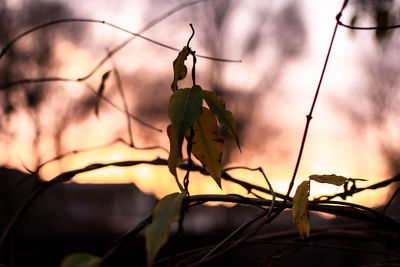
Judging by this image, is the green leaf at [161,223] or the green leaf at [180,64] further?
the green leaf at [180,64]

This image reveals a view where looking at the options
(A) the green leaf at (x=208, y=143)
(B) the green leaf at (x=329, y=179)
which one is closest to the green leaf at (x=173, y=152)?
(A) the green leaf at (x=208, y=143)

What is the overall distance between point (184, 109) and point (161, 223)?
0.07m

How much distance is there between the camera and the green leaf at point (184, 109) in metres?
0.26

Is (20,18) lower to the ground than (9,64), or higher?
higher

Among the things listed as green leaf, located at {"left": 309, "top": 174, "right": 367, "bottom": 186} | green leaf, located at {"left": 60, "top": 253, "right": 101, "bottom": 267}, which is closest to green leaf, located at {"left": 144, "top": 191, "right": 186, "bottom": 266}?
green leaf, located at {"left": 60, "top": 253, "right": 101, "bottom": 267}

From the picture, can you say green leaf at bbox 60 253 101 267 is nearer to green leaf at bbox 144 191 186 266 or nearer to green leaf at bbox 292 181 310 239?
green leaf at bbox 144 191 186 266

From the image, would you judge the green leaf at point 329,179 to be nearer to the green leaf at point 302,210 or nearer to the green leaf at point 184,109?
the green leaf at point 302,210

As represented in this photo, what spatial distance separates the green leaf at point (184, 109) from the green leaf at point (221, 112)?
0.02 m

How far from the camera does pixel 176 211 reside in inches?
9.9

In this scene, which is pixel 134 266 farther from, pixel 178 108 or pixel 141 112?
pixel 141 112

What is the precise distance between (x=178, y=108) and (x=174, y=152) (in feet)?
0.19

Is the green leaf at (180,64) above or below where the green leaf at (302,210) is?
above

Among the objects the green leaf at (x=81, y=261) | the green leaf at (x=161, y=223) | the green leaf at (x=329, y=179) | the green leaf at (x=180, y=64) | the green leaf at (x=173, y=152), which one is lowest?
the green leaf at (x=81, y=261)

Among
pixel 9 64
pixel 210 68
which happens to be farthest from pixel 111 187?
pixel 9 64
